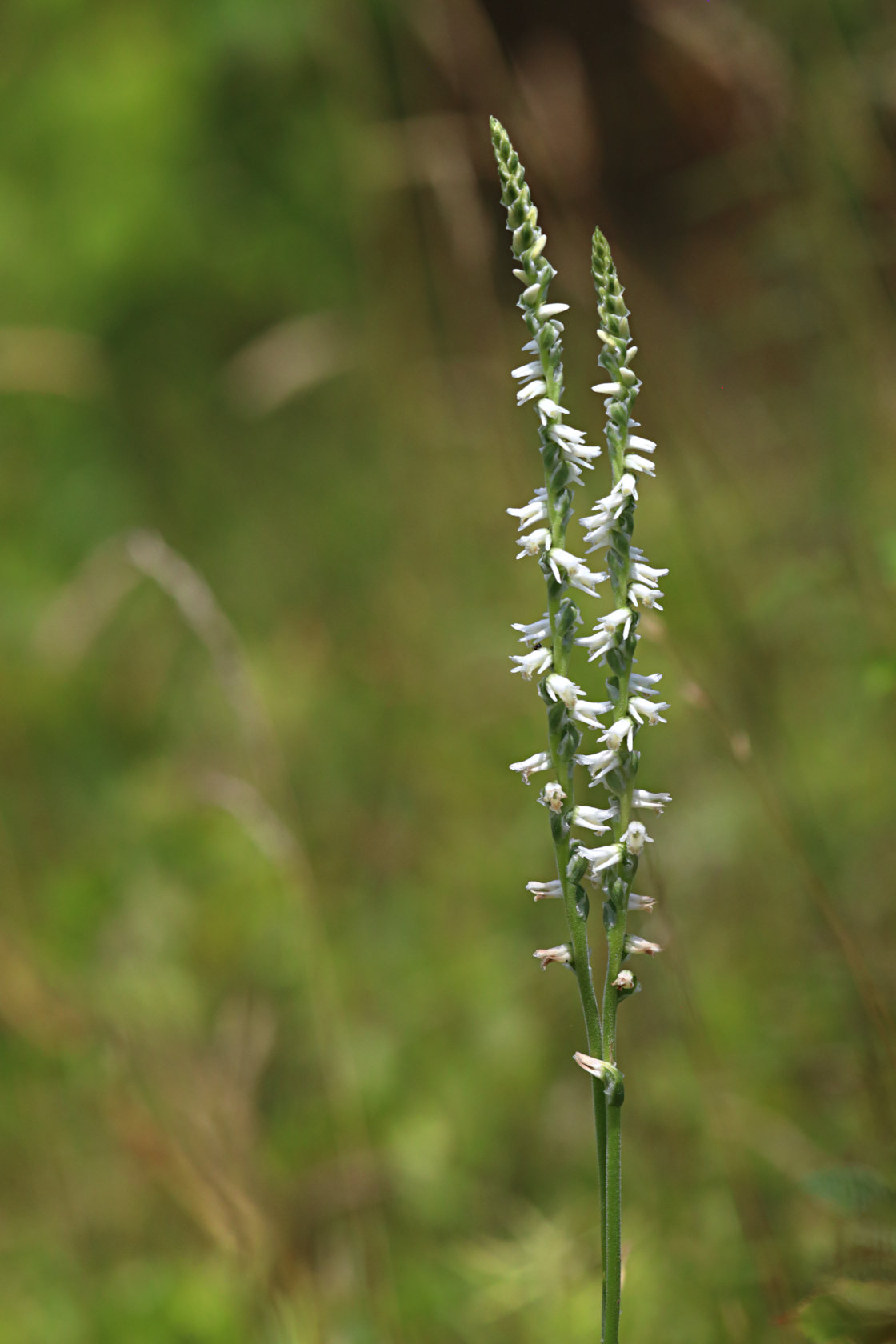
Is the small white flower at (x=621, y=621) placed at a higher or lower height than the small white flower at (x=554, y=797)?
higher

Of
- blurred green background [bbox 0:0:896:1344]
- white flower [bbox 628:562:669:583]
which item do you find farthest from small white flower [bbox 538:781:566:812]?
blurred green background [bbox 0:0:896:1344]

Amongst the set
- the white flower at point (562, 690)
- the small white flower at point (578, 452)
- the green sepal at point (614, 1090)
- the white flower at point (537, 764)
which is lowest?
the green sepal at point (614, 1090)

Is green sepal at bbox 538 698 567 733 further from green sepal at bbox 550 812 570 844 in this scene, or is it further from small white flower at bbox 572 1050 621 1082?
small white flower at bbox 572 1050 621 1082

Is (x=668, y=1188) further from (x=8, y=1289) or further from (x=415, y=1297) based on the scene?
(x=8, y=1289)

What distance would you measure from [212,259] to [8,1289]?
5.87 metres

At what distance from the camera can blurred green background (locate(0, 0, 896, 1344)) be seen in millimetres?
2139

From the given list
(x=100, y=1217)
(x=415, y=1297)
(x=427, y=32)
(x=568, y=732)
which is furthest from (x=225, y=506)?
(x=568, y=732)

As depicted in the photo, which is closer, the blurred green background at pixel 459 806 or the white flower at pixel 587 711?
the white flower at pixel 587 711

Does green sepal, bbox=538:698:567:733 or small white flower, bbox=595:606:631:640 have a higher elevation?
small white flower, bbox=595:606:631:640

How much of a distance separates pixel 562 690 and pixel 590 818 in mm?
140

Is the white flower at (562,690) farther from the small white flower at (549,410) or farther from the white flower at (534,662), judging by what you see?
the small white flower at (549,410)

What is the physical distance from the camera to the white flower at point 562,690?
1.08 meters

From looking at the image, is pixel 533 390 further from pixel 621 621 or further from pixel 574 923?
pixel 574 923

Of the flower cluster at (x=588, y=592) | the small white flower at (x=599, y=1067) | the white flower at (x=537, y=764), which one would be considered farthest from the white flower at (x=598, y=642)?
the small white flower at (x=599, y=1067)
